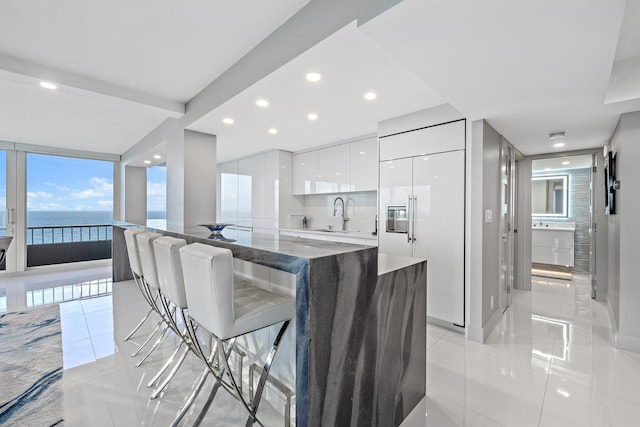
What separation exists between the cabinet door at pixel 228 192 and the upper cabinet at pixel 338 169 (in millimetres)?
1579

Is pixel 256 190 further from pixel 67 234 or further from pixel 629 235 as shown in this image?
pixel 629 235

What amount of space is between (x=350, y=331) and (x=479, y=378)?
5.01ft

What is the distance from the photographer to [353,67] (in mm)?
2092

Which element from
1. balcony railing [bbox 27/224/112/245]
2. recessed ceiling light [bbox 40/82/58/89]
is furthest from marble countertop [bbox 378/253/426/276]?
balcony railing [bbox 27/224/112/245]

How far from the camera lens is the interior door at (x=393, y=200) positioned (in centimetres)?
321

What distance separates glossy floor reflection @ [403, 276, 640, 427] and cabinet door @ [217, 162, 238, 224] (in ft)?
15.0

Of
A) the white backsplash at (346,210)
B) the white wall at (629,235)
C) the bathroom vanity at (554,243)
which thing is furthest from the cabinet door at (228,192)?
the bathroom vanity at (554,243)

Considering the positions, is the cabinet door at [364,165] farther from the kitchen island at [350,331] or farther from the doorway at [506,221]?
Answer: the kitchen island at [350,331]

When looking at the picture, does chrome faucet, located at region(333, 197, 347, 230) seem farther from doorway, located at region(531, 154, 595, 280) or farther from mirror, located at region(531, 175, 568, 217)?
mirror, located at region(531, 175, 568, 217)

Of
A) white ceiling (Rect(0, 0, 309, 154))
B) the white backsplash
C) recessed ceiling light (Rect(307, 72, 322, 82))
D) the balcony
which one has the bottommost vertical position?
the balcony

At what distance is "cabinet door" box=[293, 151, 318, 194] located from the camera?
495 centimetres

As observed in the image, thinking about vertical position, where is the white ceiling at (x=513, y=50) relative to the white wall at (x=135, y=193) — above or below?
above

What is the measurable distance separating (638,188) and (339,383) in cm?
321

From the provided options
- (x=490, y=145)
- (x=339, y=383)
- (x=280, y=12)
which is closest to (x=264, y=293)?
(x=339, y=383)
